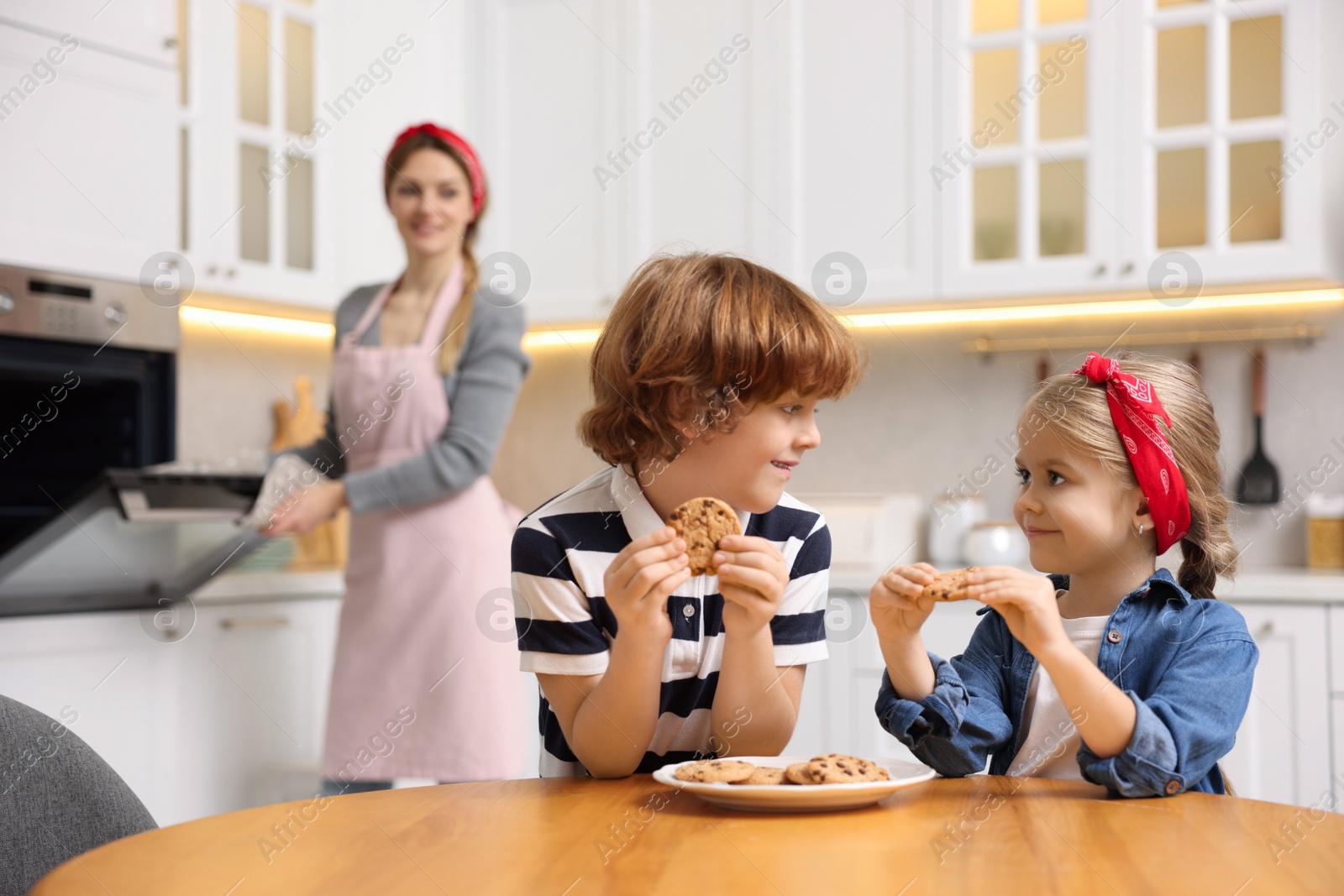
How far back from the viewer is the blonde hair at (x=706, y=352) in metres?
1.20

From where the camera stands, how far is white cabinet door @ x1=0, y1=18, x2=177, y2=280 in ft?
7.09

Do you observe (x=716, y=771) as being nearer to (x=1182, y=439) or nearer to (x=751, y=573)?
(x=751, y=573)

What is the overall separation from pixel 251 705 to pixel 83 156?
3.77 feet

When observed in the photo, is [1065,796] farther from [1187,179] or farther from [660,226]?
[660,226]

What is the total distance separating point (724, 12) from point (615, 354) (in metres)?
2.12

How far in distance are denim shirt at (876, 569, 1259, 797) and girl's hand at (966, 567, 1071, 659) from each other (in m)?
0.10

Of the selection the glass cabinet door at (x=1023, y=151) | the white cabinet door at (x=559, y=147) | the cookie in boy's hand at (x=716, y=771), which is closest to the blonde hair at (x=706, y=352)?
the cookie in boy's hand at (x=716, y=771)

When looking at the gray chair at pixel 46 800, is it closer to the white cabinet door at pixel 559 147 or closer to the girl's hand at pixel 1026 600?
the girl's hand at pixel 1026 600

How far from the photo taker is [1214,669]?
1057 millimetres

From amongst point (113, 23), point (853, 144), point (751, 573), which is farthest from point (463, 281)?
point (751, 573)

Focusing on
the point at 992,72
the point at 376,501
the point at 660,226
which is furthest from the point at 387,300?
the point at 992,72

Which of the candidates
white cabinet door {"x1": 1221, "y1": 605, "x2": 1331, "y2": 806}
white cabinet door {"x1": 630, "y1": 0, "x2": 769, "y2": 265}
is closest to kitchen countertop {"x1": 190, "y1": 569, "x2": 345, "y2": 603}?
white cabinet door {"x1": 630, "y1": 0, "x2": 769, "y2": 265}

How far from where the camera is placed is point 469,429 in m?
2.09

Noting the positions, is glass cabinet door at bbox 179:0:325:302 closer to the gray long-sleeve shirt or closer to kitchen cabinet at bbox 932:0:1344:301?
the gray long-sleeve shirt
